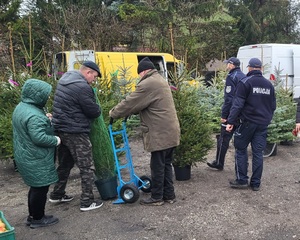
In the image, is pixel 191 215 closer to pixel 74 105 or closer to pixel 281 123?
pixel 74 105

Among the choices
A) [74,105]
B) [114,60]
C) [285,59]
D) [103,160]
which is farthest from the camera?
[285,59]

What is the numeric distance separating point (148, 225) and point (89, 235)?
→ 2.24ft

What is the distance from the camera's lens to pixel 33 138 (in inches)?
154

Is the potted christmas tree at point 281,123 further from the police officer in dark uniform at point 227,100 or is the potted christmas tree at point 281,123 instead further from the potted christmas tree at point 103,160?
the potted christmas tree at point 103,160

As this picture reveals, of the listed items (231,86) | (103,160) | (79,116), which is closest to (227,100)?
(231,86)

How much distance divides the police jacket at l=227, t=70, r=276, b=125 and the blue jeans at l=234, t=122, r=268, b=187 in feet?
0.38

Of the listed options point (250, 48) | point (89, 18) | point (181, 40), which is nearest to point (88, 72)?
point (250, 48)

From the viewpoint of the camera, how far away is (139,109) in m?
4.52

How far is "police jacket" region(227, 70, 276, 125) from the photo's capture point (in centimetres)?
512

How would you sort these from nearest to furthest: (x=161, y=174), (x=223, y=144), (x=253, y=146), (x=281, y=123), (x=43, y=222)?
(x=43, y=222)
(x=161, y=174)
(x=253, y=146)
(x=223, y=144)
(x=281, y=123)

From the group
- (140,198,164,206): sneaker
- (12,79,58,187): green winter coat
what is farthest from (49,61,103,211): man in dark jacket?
(140,198,164,206): sneaker

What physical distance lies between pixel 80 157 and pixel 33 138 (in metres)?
0.76

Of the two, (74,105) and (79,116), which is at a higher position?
(74,105)

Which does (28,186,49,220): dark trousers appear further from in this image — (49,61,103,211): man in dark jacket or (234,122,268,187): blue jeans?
(234,122,268,187): blue jeans
